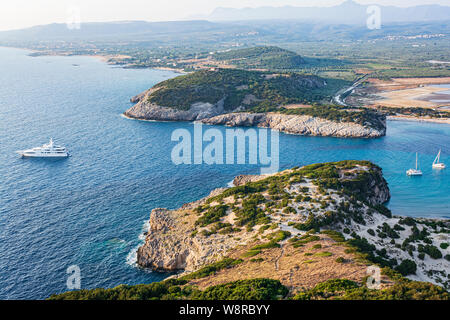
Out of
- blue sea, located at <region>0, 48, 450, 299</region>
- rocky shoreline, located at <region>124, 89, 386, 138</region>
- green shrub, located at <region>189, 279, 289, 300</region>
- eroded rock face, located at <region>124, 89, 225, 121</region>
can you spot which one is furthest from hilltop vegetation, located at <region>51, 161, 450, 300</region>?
eroded rock face, located at <region>124, 89, 225, 121</region>

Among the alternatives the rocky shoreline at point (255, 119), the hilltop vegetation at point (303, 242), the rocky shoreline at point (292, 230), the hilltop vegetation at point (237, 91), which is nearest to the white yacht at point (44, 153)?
the rocky shoreline at point (292, 230)

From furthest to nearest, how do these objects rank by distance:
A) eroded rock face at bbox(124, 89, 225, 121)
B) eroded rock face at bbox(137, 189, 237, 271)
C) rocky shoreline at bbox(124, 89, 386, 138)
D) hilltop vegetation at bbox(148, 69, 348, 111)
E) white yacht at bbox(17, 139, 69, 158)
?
hilltop vegetation at bbox(148, 69, 348, 111) < eroded rock face at bbox(124, 89, 225, 121) < rocky shoreline at bbox(124, 89, 386, 138) < white yacht at bbox(17, 139, 69, 158) < eroded rock face at bbox(137, 189, 237, 271)

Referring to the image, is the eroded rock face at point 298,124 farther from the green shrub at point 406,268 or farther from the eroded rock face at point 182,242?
the green shrub at point 406,268

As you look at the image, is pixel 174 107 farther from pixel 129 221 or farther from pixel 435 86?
pixel 435 86

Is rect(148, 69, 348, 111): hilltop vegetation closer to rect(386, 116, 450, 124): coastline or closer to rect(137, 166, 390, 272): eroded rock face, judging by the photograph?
rect(386, 116, 450, 124): coastline

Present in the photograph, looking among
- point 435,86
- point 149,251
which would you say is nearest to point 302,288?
point 149,251

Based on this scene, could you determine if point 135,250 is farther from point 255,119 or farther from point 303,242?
point 255,119

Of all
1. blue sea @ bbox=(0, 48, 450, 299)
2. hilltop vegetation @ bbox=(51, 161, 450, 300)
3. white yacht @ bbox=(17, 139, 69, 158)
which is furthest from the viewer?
white yacht @ bbox=(17, 139, 69, 158)

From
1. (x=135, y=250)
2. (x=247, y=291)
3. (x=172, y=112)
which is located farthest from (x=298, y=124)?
(x=247, y=291)
